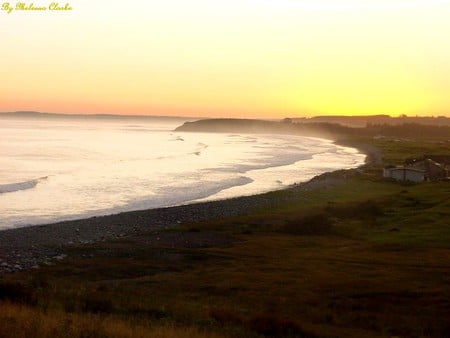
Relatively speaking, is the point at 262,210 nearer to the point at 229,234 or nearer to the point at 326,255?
the point at 229,234

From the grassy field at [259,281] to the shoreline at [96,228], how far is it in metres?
1.72

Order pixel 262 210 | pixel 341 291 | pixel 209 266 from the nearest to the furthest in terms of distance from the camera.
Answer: pixel 341 291 < pixel 209 266 < pixel 262 210

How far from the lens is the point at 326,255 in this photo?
117ft

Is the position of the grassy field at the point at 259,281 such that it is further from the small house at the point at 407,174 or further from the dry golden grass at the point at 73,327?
the small house at the point at 407,174

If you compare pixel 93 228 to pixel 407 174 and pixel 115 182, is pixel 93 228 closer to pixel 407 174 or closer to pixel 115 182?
pixel 115 182

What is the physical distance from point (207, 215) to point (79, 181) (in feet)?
111

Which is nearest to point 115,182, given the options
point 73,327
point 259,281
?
point 259,281

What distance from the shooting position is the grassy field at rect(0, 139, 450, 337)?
17.3 meters

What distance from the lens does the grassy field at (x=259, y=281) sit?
682 inches

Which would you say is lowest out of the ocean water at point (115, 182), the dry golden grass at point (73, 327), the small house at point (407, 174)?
the ocean water at point (115, 182)

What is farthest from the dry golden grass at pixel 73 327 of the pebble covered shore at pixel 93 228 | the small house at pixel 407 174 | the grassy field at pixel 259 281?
the small house at pixel 407 174

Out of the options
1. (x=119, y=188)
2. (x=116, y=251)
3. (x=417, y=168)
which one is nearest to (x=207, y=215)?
(x=116, y=251)

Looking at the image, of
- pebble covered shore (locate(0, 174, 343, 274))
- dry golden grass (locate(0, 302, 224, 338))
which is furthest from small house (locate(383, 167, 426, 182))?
dry golden grass (locate(0, 302, 224, 338))

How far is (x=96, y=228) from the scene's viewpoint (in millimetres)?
45375
